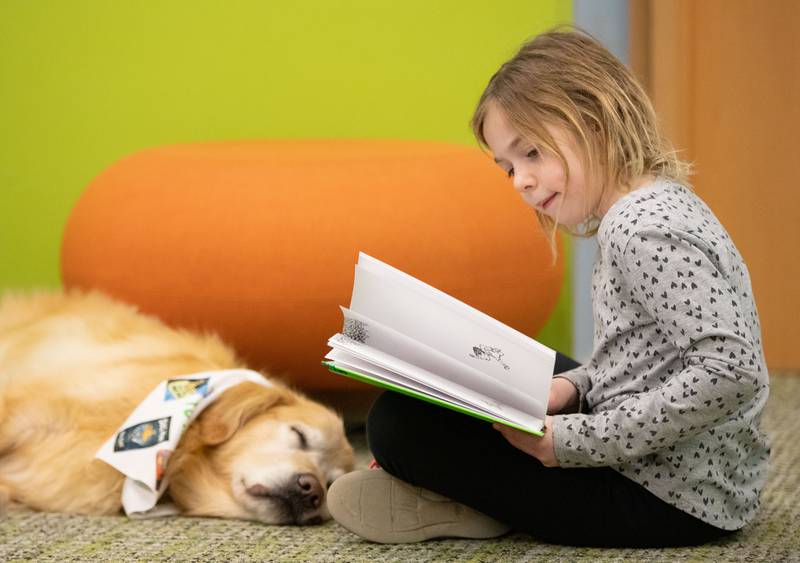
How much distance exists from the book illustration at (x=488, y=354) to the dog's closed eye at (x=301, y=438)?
69cm

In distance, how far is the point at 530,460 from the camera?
1498 mm

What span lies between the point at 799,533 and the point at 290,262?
3.78ft

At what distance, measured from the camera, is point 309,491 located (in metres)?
1.76

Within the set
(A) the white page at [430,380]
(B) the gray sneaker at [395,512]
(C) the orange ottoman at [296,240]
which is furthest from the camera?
(C) the orange ottoman at [296,240]

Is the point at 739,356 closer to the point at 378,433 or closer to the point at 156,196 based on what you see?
the point at 378,433

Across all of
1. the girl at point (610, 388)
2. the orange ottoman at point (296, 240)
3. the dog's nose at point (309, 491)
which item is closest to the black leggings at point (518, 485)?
the girl at point (610, 388)

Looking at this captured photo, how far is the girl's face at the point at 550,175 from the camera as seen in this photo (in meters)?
1.45

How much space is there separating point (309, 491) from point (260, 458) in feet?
0.48

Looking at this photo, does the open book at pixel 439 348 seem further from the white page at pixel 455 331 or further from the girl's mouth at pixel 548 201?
the girl's mouth at pixel 548 201

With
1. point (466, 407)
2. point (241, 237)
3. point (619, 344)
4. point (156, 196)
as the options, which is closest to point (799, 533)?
point (619, 344)

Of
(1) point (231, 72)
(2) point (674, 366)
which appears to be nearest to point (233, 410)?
(2) point (674, 366)

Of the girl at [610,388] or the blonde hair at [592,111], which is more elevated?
the blonde hair at [592,111]

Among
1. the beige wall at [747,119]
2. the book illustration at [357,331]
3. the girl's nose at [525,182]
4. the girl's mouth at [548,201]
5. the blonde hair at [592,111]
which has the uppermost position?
the beige wall at [747,119]

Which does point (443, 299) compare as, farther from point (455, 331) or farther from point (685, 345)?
point (685, 345)
